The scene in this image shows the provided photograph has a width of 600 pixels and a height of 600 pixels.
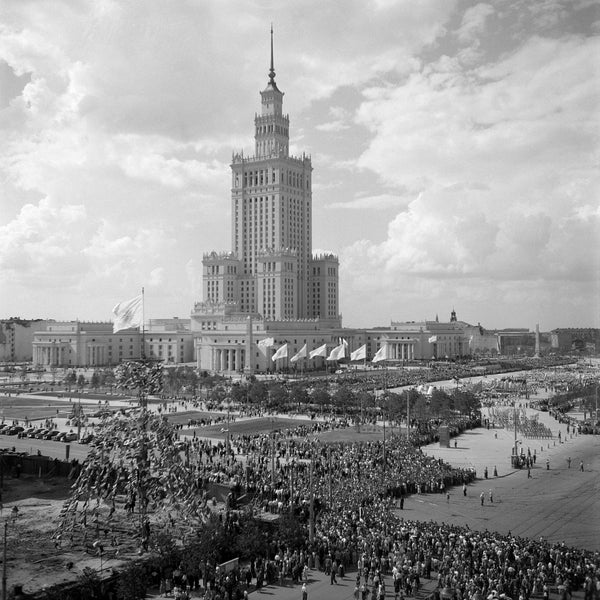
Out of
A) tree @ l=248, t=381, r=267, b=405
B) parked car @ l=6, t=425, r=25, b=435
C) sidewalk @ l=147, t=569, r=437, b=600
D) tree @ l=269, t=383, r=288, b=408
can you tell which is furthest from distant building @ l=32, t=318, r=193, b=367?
sidewalk @ l=147, t=569, r=437, b=600

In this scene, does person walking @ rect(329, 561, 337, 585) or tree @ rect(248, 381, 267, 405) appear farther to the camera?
tree @ rect(248, 381, 267, 405)

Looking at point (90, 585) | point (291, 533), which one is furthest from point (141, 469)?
point (291, 533)

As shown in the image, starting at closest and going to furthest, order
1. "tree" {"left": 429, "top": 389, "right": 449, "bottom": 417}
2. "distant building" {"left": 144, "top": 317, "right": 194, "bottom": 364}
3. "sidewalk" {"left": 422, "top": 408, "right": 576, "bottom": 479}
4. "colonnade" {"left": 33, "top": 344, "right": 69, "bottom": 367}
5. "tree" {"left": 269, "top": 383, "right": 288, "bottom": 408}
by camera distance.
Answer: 1. "sidewalk" {"left": 422, "top": 408, "right": 576, "bottom": 479}
2. "tree" {"left": 429, "top": 389, "right": 449, "bottom": 417}
3. "tree" {"left": 269, "top": 383, "right": 288, "bottom": 408}
4. "colonnade" {"left": 33, "top": 344, "right": 69, "bottom": 367}
5. "distant building" {"left": 144, "top": 317, "right": 194, "bottom": 364}

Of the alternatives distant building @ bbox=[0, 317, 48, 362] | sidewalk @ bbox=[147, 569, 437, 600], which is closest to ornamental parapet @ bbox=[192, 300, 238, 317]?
distant building @ bbox=[0, 317, 48, 362]

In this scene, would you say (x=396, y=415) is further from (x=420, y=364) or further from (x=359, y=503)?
(x=420, y=364)

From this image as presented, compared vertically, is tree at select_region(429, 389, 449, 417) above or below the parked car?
above

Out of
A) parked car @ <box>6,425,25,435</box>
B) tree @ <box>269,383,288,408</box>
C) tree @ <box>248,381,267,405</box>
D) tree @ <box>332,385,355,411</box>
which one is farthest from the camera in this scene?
tree @ <box>248,381,267,405</box>

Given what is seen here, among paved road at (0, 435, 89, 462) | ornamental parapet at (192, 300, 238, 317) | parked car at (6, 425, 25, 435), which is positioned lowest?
paved road at (0, 435, 89, 462)

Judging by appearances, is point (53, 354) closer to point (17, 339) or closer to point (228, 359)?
point (228, 359)

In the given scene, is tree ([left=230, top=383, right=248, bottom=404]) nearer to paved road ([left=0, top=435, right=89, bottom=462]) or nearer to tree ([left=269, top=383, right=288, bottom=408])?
Result: tree ([left=269, top=383, right=288, bottom=408])

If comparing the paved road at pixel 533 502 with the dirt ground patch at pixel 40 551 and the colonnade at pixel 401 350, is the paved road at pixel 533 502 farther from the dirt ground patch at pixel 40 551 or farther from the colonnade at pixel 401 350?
the colonnade at pixel 401 350
